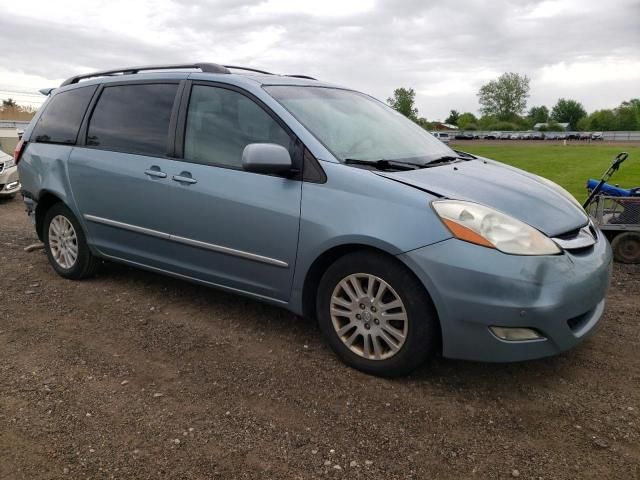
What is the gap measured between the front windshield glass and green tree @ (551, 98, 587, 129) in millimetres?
124425

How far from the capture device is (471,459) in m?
2.58

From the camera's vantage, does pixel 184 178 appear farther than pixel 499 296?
Yes

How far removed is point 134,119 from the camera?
4.41m

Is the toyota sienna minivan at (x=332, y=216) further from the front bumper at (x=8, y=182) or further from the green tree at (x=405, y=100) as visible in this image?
the green tree at (x=405, y=100)

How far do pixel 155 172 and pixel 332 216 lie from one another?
5.14ft

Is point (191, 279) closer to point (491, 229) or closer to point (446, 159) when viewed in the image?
point (446, 159)

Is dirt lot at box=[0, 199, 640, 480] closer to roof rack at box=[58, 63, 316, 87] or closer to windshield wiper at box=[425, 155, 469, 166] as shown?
windshield wiper at box=[425, 155, 469, 166]

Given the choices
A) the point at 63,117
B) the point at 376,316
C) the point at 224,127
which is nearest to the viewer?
the point at 376,316

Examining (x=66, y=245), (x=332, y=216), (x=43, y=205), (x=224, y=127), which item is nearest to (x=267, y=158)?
(x=332, y=216)

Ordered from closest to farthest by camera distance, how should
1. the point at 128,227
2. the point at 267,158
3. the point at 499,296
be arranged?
the point at 499,296 < the point at 267,158 < the point at 128,227

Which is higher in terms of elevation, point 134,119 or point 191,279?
point 134,119

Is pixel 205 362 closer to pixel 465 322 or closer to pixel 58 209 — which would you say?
pixel 465 322

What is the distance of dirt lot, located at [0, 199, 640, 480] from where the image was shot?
254cm

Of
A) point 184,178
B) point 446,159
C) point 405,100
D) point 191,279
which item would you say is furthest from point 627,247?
point 405,100
